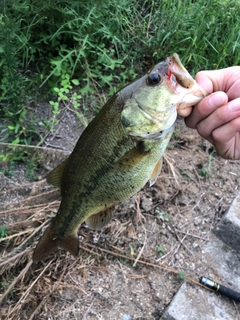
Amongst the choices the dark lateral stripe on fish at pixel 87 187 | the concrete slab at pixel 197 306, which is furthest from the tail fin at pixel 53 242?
the concrete slab at pixel 197 306

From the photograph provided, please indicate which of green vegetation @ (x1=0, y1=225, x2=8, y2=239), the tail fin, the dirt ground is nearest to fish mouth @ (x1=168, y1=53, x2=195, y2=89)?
the tail fin

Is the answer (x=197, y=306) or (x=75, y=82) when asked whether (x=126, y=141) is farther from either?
(x=75, y=82)

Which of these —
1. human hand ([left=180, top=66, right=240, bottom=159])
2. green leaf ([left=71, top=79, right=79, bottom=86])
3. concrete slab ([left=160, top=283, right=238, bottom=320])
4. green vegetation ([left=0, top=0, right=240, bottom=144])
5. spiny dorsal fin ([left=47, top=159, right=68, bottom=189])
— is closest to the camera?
human hand ([left=180, top=66, right=240, bottom=159])

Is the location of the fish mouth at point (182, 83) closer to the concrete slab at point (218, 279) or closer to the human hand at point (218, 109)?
the human hand at point (218, 109)

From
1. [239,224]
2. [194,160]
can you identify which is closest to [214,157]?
[194,160]

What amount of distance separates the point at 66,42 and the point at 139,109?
222 centimetres

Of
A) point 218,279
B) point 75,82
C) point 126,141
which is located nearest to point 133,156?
point 126,141

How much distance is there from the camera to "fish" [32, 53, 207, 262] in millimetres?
1599

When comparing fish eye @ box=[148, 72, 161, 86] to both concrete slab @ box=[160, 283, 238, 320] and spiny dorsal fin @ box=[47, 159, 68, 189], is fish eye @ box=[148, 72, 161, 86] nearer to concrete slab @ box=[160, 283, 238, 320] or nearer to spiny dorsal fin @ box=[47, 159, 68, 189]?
spiny dorsal fin @ box=[47, 159, 68, 189]

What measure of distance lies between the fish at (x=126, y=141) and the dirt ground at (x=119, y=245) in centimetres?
78

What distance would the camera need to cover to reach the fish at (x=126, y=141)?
1.60 meters

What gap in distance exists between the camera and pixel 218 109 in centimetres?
170

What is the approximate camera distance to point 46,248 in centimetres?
218

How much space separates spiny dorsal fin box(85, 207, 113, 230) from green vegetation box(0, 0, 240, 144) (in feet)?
4.35
